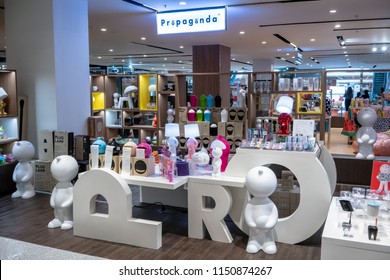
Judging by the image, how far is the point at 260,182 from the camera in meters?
3.73

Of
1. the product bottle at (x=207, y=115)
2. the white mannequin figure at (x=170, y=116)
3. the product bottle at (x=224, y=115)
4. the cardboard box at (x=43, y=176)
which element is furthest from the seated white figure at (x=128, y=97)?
the cardboard box at (x=43, y=176)

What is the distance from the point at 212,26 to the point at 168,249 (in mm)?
4032

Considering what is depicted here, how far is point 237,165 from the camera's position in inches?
167

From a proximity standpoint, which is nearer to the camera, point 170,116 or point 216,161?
point 216,161

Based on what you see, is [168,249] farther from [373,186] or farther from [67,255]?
[67,255]

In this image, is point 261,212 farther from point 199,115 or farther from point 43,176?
point 43,176

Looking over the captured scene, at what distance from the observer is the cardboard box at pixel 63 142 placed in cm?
584

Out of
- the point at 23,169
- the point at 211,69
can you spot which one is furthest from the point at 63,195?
the point at 211,69

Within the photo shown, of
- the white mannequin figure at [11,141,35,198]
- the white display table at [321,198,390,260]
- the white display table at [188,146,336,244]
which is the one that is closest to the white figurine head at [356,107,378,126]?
the white display table at [188,146,336,244]

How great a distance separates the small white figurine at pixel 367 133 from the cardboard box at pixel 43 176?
4.88 meters

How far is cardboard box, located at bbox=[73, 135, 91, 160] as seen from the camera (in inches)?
235

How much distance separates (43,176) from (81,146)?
79cm

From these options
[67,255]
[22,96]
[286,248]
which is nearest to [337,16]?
[286,248]

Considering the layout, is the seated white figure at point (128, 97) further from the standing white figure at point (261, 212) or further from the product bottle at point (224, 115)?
the standing white figure at point (261, 212)
